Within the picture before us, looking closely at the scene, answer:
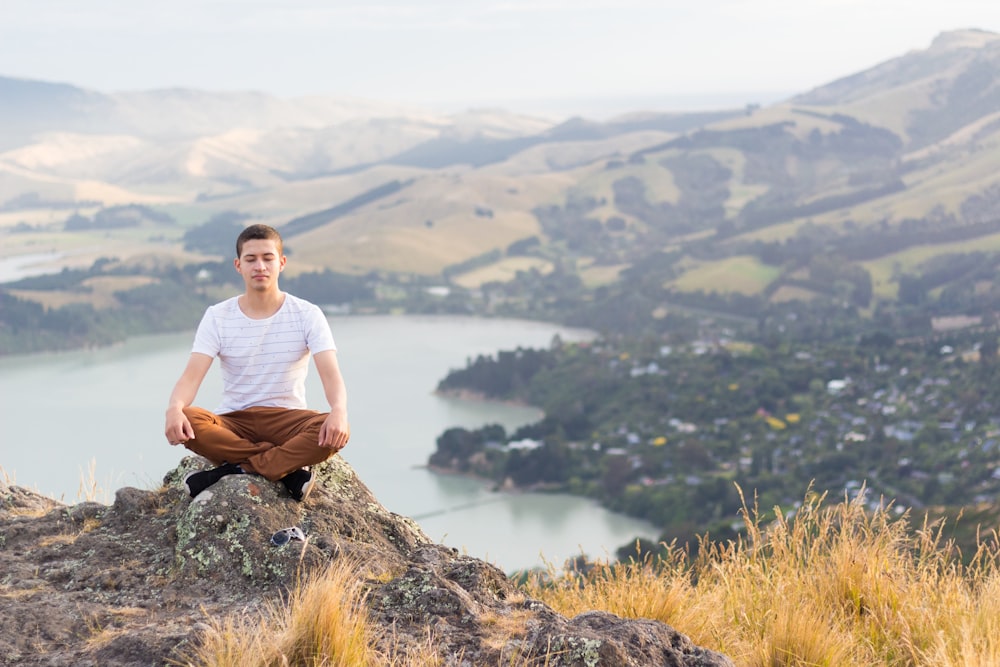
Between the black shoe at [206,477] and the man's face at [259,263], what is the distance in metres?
0.84

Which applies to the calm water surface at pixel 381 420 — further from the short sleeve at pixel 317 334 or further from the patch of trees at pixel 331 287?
the short sleeve at pixel 317 334

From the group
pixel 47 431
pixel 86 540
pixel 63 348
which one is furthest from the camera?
pixel 63 348

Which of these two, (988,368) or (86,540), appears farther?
(988,368)

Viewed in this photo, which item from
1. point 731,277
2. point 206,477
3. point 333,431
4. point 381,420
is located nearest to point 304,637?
point 333,431

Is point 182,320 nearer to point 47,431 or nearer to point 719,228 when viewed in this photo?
point 47,431

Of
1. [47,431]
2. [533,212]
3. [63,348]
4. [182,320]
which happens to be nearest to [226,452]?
[47,431]

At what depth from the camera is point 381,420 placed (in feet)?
263

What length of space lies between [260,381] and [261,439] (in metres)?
0.28

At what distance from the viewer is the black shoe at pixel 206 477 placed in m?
4.70

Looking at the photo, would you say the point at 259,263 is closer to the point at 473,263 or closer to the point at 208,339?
the point at 208,339

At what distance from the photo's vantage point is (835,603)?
5012 mm

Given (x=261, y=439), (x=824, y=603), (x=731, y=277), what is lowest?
(x=731, y=277)

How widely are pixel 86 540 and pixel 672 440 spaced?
6839cm

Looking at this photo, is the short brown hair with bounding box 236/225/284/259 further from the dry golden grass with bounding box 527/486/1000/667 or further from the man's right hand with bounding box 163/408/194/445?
the dry golden grass with bounding box 527/486/1000/667
